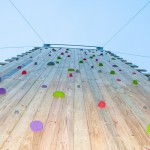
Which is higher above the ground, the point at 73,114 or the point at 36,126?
the point at 36,126

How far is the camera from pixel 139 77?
17.9 ft

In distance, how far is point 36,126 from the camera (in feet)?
7.49

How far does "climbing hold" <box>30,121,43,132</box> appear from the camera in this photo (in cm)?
224

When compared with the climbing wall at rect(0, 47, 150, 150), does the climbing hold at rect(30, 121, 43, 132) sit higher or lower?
higher

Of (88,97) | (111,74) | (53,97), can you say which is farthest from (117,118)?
(111,74)

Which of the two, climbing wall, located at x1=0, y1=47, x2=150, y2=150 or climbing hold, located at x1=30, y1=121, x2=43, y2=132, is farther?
climbing hold, located at x1=30, y1=121, x2=43, y2=132

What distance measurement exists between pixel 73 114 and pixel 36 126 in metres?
0.58

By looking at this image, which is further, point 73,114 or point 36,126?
point 73,114

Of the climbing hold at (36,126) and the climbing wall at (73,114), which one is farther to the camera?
the climbing hold at (36,126)

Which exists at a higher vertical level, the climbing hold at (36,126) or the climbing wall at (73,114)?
the climbing hold at (36,126)

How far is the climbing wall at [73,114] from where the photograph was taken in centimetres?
206

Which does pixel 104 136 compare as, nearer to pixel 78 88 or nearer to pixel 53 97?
pixel 53 97

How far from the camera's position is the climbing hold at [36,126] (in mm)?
2244

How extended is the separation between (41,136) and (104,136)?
2.12 feet
